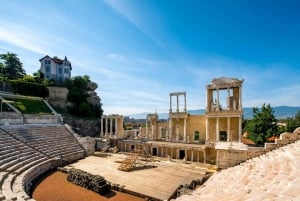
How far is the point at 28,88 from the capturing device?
35969mm

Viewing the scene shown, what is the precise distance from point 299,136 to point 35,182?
68.9ft

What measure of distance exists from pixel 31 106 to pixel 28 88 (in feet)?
22.4

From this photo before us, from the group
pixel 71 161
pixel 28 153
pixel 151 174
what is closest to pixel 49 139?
pixel 71 161

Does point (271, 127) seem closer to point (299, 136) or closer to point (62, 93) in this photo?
point (299, 136)

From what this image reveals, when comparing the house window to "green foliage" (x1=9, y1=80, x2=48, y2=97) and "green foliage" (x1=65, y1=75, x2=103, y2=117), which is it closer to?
"green foliage" (x1=65, y1=75, x2=103, y2=117)

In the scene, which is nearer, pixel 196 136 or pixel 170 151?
pixel 170 151

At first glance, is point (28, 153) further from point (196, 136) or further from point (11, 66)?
point (11, 66)

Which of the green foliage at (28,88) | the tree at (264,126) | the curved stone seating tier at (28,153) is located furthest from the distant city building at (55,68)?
the tree at (264,126)

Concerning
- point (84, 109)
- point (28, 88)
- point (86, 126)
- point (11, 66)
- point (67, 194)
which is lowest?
point (67, 194)

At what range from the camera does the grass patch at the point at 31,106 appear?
2888 centimetres

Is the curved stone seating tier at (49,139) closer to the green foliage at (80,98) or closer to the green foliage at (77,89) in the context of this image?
the green foliage at (80,98)

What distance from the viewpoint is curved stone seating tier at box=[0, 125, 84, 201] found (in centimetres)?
1205

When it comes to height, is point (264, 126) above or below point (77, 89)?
below

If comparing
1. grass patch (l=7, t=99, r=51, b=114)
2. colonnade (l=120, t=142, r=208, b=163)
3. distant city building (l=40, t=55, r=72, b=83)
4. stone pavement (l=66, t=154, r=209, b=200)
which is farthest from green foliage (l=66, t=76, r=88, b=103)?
stone pavement (l=66, t=154, r=209, b=200)
